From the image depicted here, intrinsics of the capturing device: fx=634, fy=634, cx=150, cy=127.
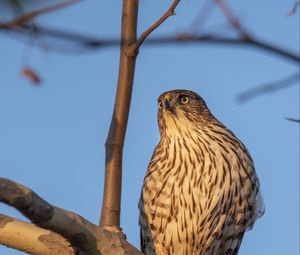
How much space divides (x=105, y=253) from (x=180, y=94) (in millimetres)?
3136

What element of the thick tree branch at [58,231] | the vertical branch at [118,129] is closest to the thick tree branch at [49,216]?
the thick tree branch at [58,231]

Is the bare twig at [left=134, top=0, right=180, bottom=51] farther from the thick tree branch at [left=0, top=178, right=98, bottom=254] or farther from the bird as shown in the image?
the bird

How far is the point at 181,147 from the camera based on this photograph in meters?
6.06

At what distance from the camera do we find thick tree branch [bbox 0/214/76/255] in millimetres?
3492

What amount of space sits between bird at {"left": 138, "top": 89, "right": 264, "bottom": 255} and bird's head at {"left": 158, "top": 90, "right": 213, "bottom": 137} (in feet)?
0.52

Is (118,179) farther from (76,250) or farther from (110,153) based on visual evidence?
(76,250)

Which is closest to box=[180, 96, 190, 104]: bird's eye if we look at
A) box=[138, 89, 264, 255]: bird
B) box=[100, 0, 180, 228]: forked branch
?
box=[138, 89, 264, 255]: bird

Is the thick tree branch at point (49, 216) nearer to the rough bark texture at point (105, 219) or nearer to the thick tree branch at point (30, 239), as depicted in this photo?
the rough bark texture at point (105, 219)

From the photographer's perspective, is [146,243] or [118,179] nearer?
[118,179]

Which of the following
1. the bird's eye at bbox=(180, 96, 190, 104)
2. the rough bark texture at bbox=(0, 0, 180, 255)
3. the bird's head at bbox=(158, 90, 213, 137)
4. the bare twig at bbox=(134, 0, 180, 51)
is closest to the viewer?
the bare twig at bbox=(134, 0, 180, 51)

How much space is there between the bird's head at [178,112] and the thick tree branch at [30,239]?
113 inches

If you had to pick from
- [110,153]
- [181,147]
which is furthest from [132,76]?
[181,147]

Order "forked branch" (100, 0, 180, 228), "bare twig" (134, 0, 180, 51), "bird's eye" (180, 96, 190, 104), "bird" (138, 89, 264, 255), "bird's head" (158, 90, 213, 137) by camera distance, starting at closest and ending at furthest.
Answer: "bare twig" (134, 0, 180, 51) → "forked branch" (100, 0, 180, 228) → "bird" (138, 89, 264, 255) → "bird's head" (158, 90, 213, 137) → "bird's eye" (180, 96, 190, 104)

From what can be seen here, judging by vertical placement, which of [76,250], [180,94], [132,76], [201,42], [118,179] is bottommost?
[201,42]
